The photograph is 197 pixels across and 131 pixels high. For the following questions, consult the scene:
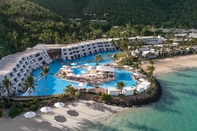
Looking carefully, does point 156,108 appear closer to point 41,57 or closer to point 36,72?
point 36,72

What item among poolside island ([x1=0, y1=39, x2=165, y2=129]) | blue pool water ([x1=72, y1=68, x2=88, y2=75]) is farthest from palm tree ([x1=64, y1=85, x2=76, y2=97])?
blue pool water ([x1=72, y1=68, x2=88, y2=75])

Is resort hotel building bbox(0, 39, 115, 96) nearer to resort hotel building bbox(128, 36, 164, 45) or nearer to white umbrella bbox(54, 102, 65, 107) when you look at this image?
white umbrella bbox(54, 102, 65, 107)

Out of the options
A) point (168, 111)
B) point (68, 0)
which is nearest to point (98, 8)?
point (68, 0)

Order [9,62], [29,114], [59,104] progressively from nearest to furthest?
[29,114] < [59,104] < [9,62]

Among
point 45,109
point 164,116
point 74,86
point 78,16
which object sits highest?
point 78,16

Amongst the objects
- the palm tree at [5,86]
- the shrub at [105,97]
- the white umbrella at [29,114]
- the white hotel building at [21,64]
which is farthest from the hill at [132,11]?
the white umbrella at [29,114]

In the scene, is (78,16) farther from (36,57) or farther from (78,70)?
(78,70)

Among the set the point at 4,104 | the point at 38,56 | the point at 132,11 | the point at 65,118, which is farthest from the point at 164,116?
the point at 132,11
